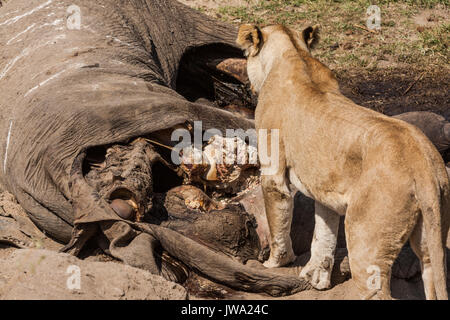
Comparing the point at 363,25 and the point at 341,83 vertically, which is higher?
the point at 363,25

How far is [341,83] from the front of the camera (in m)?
7.57

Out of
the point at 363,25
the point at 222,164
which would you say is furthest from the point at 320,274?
the point at 363,25

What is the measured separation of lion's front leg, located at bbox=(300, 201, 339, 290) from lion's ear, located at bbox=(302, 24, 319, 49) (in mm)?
1403

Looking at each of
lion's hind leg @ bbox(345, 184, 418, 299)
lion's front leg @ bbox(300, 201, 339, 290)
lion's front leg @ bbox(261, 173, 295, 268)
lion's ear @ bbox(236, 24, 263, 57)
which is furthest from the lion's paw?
lion's ear @ bbox(236, 24, 263, 57)

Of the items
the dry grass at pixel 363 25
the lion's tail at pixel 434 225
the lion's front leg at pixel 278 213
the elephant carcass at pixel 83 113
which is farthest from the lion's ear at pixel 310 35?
the dry grass at pixel 363 25

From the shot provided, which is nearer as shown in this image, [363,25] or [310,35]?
[310,35]

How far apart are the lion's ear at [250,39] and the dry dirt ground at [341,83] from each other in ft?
5.93

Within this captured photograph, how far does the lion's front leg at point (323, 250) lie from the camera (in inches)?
167

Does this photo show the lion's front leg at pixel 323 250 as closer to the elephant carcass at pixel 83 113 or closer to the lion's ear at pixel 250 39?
the elephant carcass at pixel 83 113

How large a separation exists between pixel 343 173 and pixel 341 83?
410 cm

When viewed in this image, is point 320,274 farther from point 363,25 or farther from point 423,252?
point 363,25

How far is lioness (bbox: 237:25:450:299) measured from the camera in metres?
3.21

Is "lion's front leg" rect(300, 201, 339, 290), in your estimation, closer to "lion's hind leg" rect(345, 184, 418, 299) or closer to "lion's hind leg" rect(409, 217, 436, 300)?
"lion's hind leg" rect(345, 184, 418, 299)

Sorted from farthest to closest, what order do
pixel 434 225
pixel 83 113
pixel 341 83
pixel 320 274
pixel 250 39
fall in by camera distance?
1. pixel 341 83
2. pixel 250 39
3. pixel 83 113
4. pixel 320 274
5. pixel 434 225
